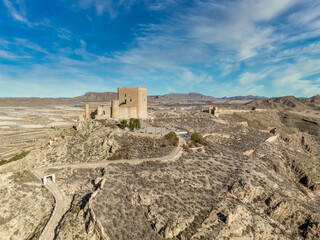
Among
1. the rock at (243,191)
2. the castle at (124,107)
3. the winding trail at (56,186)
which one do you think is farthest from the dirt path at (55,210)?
the castle at (124,107)

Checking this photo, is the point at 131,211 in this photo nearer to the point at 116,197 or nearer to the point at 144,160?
the point at 116,197

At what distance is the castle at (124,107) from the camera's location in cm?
3927

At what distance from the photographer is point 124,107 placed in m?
41.0

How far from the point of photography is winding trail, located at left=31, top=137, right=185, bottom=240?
16.1 m

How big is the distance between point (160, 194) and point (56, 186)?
12.4 metres

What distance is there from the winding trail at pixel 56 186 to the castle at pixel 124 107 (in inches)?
576

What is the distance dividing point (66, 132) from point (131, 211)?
71.6 ft

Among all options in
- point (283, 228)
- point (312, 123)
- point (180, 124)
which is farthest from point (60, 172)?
point (312, 123)

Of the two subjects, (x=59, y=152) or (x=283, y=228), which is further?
(x=59, y=152)

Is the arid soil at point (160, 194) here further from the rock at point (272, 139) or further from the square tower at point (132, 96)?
the rock at point (272, 139)

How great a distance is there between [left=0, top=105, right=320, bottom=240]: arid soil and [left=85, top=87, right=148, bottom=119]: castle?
5669 mm

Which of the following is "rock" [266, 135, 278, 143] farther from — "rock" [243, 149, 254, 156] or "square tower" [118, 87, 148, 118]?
"square tower" [118, 87, 148, 118]

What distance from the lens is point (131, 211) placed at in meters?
17.5

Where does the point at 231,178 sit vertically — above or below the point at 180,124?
below
